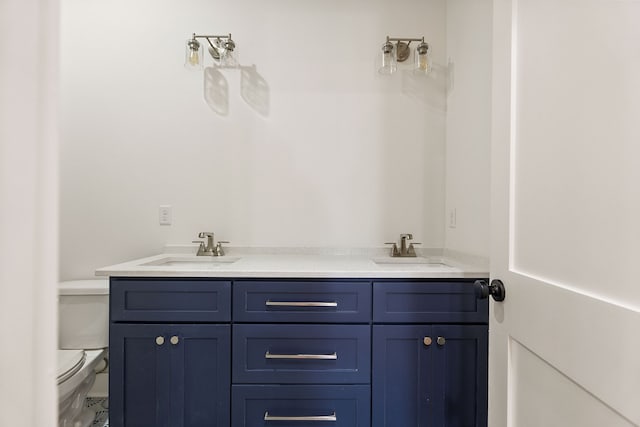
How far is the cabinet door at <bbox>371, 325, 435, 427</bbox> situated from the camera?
1.27 meters

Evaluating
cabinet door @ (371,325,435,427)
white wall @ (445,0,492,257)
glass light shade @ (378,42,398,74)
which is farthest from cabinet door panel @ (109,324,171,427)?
glass light shade @ (378,42,398,74)

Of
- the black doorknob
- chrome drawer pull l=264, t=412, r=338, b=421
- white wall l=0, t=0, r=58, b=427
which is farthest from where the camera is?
chrome drawer pull l=264, t=412, r=338, b=421

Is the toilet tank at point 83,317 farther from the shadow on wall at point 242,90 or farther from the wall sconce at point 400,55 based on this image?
the wall sconce at point 400,55

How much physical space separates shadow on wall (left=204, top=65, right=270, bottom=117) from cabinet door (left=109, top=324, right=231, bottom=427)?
121cm

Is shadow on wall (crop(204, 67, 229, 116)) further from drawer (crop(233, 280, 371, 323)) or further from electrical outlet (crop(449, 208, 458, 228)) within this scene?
electrical outlet (crop(449, 208, 458, 228))

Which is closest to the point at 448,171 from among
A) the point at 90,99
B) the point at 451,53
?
the point at 451,53

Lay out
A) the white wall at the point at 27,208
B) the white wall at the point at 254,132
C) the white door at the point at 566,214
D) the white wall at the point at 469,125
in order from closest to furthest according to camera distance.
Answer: the white wall at the point at 27,208
the white door at the point at 566,214
the white wall at the point at 469,125
the white wall at the point at 254,132

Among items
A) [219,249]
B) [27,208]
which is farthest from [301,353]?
[27,208]

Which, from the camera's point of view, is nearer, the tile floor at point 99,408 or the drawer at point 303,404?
the drawer at point 303,404

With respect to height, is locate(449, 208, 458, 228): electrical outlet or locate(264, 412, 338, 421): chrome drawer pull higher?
locate(449, 208, 458, 228): electrical outlet

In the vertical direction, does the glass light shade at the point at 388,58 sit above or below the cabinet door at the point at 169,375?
above

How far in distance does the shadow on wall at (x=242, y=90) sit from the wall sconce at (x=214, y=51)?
0.17ft

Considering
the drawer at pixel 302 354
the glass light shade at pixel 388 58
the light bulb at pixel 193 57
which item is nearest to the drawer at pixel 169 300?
the drawer at pixel 302 354

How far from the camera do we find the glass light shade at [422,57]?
5.58 feet
